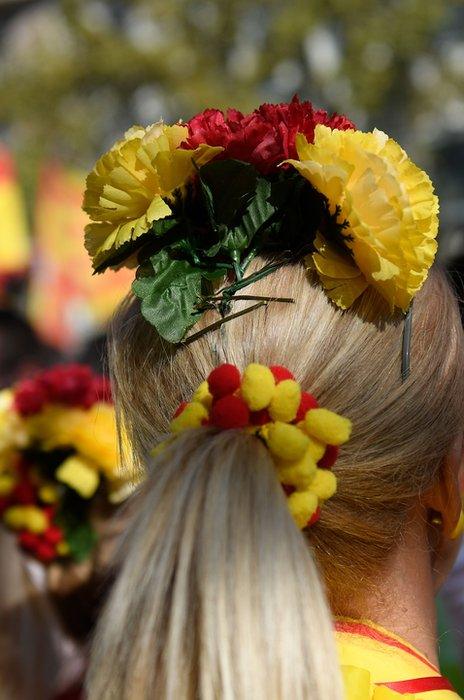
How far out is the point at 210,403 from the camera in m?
1.25

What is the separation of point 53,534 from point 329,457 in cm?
238

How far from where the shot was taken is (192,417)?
124cm

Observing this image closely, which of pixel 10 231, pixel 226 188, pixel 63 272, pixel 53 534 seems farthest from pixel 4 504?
pixel 63 272

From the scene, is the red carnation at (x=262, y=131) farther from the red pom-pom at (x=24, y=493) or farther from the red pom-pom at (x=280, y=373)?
the red pom-pom at (x=24, y=493)

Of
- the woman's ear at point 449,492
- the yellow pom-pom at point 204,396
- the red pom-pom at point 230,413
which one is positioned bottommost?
the woman's ear at point 449,492

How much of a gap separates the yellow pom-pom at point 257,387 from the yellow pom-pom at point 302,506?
118mm

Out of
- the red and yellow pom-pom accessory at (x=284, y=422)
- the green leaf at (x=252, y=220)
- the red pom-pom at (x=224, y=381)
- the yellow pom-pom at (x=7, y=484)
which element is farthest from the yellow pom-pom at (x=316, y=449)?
the yellow pom-pom at (x=7, y=484)

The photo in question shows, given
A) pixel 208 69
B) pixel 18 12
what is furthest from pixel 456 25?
pixel 18 12

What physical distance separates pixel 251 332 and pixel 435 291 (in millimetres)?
335

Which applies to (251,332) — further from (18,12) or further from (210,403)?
(18,12)

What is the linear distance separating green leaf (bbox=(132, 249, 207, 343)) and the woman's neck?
0.44 m

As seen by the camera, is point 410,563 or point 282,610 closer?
point 282,610

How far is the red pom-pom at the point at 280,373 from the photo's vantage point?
1.24 meters

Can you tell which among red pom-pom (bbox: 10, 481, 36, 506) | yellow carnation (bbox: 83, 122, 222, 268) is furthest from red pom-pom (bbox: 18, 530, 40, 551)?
yellow carnation (bbox: 83, 122, 222, 268)
